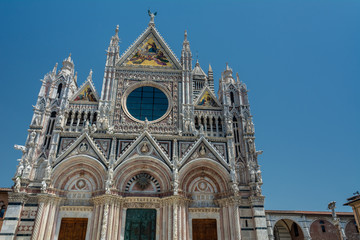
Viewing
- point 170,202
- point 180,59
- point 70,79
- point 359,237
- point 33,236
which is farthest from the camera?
point 359,237

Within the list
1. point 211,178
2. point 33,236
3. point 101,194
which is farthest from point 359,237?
point 33,236

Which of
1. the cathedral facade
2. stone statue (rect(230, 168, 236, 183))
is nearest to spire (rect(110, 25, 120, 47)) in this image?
the cathedral facade

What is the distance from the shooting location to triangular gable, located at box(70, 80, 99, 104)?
66.7ft

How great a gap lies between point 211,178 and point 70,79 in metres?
13.2

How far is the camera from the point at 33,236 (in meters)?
14.9

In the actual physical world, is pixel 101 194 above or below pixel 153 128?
below

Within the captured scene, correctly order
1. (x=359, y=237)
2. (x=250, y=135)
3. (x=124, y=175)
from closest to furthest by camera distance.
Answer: (x=124, y=175), (x=250, y=135), (x=359, y=237)

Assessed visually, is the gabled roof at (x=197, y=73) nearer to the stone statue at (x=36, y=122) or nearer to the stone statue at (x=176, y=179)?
the stone statue at (x=176, y=179)

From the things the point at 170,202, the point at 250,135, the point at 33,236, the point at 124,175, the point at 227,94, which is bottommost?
the point at 33,236

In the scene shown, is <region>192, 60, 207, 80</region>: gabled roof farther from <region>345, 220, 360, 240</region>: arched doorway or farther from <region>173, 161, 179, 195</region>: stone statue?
<region>345, 220, 360, 240</region>: arched doorway

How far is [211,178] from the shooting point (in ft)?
60.6

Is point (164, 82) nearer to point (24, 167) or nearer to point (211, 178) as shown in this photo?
point (211, 178)

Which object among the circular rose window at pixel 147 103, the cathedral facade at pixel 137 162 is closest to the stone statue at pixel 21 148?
the cathedral facade at pixel 137 162

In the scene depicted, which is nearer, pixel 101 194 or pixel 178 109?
pixel 101 194
